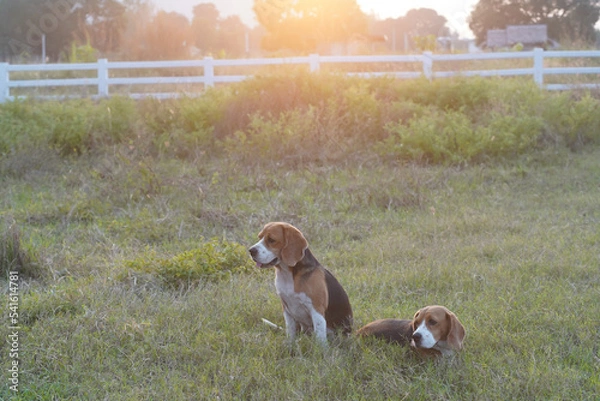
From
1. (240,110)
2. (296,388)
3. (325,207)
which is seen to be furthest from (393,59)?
(296,388)

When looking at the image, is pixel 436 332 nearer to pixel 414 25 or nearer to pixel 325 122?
pixel 325 122

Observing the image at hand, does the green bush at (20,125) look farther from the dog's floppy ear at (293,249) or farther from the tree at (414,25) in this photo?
the tree at (414,25)

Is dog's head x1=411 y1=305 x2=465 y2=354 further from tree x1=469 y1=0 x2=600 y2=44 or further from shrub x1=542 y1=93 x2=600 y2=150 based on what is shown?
tree x1=469 y1=0 x2=600 y2=44

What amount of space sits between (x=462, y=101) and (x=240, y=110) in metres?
4.25

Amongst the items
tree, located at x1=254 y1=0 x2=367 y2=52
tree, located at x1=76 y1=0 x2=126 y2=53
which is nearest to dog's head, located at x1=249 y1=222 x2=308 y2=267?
tree, located at x1=76 y1=0 x2=126 y2=53

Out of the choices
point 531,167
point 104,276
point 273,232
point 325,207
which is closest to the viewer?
point 273,232

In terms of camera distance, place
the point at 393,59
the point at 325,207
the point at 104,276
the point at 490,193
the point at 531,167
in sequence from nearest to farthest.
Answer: the point at 104,276, the point at 325,207, the point at 490,193, the point at 531,167, the point at 393,59

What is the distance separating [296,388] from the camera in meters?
3.97

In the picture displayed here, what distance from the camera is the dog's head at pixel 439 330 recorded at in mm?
4121

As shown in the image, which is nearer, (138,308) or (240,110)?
(138,308)

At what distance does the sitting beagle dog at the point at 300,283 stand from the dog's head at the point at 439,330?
2.00ft

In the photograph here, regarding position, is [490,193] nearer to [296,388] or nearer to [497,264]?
[497,264]

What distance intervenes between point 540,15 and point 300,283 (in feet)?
147

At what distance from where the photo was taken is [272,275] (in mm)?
6371
